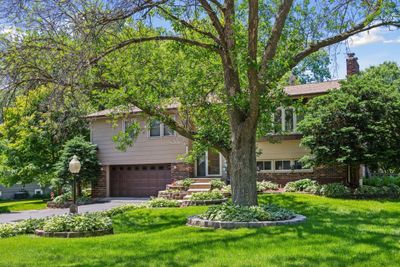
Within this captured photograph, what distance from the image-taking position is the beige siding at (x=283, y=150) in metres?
22.7

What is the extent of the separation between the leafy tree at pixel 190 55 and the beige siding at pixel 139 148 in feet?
25.9

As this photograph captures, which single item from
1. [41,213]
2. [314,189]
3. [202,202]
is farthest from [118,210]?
[314,189]

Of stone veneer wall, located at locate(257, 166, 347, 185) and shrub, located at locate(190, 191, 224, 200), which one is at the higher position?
stone veneer wall, located at locate(257, 166, 347, 185)

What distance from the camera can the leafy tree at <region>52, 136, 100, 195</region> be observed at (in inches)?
1031

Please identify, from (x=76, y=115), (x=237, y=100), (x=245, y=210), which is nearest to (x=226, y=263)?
(x=245, y=210)

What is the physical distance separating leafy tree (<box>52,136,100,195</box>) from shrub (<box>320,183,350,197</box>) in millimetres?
13087

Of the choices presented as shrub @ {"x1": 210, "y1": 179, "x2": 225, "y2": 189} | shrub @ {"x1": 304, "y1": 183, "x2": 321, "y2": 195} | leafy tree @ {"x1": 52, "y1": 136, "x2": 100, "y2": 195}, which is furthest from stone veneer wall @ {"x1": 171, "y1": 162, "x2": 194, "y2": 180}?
shrub @ {"x1": 304, "y1": 183, "x2": 321, "y2": 195}

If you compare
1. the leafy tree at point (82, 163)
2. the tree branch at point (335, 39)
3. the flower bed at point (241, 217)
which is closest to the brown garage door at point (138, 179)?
the leafy tree at point (82, 163)

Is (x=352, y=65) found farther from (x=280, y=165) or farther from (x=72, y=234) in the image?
(x=72, y=234)

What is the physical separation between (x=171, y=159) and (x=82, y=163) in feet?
16.4

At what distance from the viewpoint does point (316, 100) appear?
20297 millimetres

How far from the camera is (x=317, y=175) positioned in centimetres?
2206

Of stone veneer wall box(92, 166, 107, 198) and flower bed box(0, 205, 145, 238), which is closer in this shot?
flower bed box(0, 205, 145, 238)

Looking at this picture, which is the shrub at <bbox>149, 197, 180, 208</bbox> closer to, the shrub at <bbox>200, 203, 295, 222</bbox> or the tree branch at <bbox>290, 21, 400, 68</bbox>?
the shrub at <bbox>200, 203, 295, 222</bbox>
